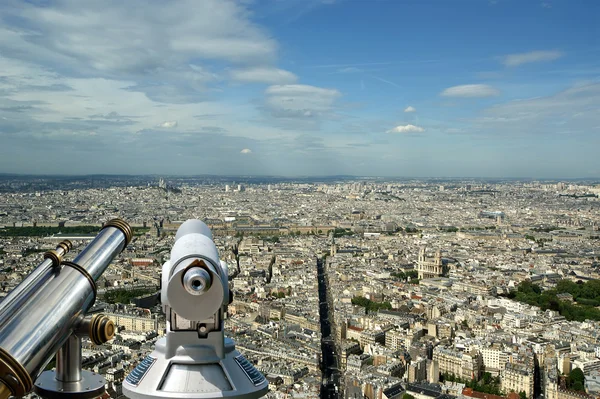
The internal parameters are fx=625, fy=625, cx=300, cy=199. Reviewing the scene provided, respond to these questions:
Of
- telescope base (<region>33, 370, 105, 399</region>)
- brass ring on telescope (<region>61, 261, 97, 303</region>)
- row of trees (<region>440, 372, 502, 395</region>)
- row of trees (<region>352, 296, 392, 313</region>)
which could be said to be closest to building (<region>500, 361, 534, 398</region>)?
row of trees (<region>440, 372, 502, 395</region>)

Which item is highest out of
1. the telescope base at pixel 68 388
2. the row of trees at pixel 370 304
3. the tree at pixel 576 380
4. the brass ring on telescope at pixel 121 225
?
the brass ring on telescope at pixel 121 225

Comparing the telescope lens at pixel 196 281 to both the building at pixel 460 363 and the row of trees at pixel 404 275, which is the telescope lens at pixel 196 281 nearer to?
the building at pixel 460 363

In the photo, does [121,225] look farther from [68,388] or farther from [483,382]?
[483,382]

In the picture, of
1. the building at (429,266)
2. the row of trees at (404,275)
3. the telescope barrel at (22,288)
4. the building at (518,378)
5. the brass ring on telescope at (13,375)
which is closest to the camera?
the brass ring on telescope at (13,375)

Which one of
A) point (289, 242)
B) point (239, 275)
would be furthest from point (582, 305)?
point (289, 242)

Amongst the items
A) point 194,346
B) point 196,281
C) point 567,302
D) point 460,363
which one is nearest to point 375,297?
point 567,302

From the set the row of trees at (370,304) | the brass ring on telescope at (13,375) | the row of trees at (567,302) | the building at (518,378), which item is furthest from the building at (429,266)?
the brass ring on telescope at (13,375)

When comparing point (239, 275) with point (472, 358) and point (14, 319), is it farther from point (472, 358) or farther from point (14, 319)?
point (14, 319)
